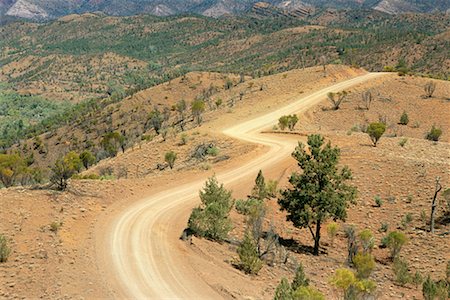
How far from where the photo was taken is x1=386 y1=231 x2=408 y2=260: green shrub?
23594mm

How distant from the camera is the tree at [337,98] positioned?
5775 cm

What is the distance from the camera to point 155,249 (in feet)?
63.4

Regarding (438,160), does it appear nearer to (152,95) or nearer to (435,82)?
(435,82)

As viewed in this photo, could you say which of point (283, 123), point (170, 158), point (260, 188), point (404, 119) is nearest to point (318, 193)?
point (260, 188)

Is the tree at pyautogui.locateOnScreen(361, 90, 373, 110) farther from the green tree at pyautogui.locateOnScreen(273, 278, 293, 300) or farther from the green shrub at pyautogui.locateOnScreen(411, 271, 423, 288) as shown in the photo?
the green tree at pyautogui.locateOnScreen(273, 278, 293, 300)

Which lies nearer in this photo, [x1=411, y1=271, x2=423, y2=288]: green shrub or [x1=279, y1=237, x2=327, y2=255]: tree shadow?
[x1=411, y1=271, x2=423, y2=288]: green shrub

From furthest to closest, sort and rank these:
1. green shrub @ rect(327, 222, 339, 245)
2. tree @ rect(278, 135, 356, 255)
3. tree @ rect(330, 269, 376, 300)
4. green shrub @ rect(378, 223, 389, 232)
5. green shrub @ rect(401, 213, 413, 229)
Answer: green shrub @ rect(401, 213, 413, 229) < green shrub @ rect(378, 223, 389, 232) < green shrub @ rect(327, 222, 339, 245) < tree @ rect(278, 135, 356, 255) < tree @ rect(330, 269, 376, 300)

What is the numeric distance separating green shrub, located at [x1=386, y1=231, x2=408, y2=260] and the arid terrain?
1.95 feet

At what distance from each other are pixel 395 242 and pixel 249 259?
9138 mm

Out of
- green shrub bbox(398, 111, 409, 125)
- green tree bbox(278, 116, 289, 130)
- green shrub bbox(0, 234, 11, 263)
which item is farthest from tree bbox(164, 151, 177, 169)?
green shrub bbox(398, 111, 409, 125)

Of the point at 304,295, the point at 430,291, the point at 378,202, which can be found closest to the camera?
the point at 304,295

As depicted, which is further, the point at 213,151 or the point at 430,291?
the point at 213,151

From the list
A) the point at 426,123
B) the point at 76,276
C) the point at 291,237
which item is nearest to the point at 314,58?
the point at 426,123

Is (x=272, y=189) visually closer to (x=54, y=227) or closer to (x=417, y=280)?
(x=417, y=280)
